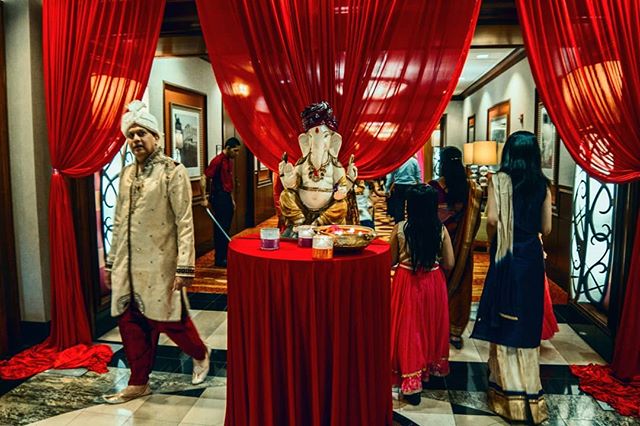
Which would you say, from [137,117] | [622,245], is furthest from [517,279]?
[137,117]

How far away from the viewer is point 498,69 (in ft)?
26.3

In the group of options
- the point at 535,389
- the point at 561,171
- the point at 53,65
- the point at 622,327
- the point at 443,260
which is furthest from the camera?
the point at 561,171

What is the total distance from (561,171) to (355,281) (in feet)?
13.2

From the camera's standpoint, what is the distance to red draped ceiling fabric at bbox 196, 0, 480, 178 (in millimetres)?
3270

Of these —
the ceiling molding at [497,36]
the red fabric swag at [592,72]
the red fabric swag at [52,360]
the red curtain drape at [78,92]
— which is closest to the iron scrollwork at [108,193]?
the red curtain drape at [78,92]

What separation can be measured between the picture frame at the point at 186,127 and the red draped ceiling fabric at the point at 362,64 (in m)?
2.72

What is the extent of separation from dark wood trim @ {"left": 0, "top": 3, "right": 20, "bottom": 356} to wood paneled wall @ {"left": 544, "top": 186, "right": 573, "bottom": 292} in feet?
15.2

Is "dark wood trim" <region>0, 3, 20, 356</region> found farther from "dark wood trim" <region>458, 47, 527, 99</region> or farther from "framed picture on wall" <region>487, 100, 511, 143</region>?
"framed picture on wall" <region>487, 100, 511, 143</region>

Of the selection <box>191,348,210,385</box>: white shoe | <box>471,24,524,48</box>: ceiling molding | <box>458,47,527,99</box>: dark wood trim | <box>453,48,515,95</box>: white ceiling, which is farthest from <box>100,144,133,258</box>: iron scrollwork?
<box>453,48,515,95</box>: white ceiling

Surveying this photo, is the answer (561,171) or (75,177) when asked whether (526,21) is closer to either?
(561,171)

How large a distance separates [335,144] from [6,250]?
93.6 inches

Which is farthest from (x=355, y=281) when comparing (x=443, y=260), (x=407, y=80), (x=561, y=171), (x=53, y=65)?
(x=561, y=171)

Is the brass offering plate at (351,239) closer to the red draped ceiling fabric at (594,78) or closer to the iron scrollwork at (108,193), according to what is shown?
the red draped ceiling fabric at (594,78)

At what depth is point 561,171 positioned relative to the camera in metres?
5.40
